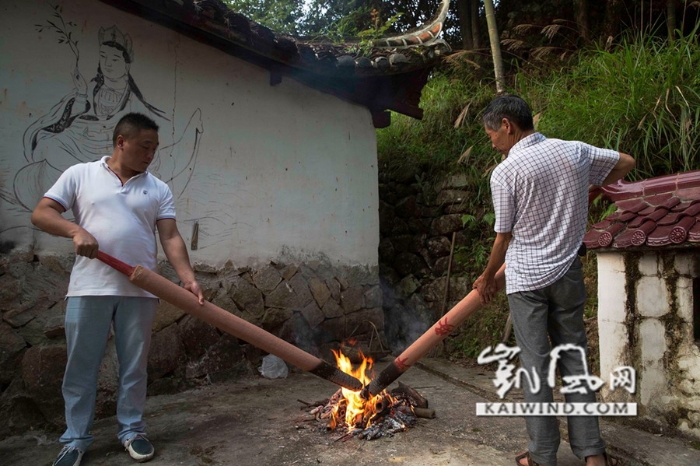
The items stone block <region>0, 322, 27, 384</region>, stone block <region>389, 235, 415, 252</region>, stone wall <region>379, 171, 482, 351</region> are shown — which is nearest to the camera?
stone block <region>0, 322, 27, 384</region>

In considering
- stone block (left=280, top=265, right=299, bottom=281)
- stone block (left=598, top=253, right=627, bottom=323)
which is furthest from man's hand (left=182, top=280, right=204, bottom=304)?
stone block (left=598, top=253, right=627, bottom=323)

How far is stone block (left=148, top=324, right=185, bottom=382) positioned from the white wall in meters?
0.73

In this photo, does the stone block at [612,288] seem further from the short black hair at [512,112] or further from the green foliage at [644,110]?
the green foliage at [644,110]

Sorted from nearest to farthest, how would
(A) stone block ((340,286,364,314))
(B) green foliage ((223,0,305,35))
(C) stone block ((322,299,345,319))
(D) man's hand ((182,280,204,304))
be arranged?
(D) man's hand ((182,280,204,304))
(C) stone block ((322,299,345,319))
(A) stone block ((340,286,364,314))
(B) green foliage ((223,0,305,35))

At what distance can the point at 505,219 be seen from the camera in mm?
2582

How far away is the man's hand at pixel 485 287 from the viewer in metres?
2.76

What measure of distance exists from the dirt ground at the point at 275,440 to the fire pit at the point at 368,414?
6 cm

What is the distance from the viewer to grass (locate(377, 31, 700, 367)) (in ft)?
15.2

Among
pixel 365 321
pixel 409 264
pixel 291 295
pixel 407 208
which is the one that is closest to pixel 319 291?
pixel 291 295

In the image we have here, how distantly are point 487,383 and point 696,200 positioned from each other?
2370 millimetres

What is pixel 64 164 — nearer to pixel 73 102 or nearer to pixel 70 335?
pixel 73 102

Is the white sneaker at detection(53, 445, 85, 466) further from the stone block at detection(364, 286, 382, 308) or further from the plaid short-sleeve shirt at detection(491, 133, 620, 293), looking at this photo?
the stone block at detection(364, 286, 382, 308)

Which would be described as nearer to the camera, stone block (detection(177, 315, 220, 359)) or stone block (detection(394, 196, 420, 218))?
stone block (detection(177, 315, 220, 359))

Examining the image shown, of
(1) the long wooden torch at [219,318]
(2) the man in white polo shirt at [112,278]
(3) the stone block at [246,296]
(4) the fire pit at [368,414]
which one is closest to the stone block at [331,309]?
(3) the stone block at [246,296]
